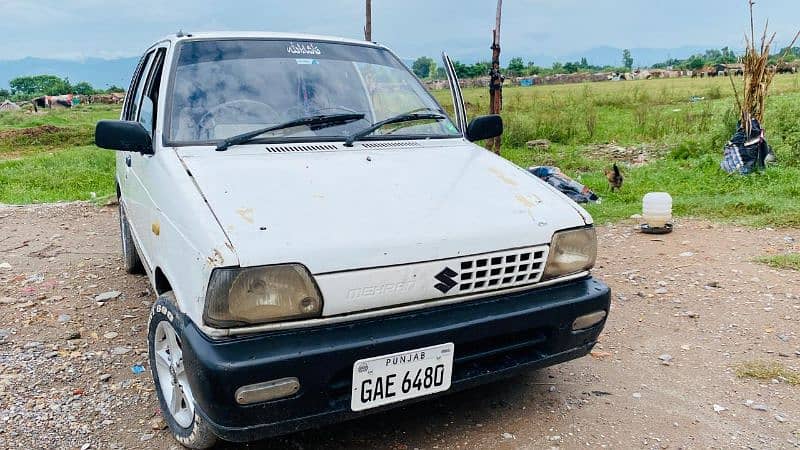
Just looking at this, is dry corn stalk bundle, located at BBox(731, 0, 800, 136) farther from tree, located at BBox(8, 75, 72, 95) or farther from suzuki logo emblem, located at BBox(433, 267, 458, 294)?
tree, located at BBox(8, 75, 72, 95)

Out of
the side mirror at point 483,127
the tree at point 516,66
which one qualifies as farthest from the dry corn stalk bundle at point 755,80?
the tree at point 516,66

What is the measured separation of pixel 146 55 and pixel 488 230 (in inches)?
115

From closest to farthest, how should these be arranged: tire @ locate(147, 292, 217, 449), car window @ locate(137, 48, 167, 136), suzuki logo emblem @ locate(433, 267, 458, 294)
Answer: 1. suzuki logo emblem @ locate(433, 267, 458, 294)
2. tire @ locate(147, 292, 217, 449)
3. car window @ locate(137, 48, 167, 136)

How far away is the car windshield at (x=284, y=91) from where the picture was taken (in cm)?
303

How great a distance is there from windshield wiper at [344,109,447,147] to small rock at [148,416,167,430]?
1.51 meters

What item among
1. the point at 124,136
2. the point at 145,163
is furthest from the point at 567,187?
the point at 124,136

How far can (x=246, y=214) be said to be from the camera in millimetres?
2285

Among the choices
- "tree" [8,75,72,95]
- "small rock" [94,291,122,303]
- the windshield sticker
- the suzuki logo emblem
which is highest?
"tree" [8,75,72,95]

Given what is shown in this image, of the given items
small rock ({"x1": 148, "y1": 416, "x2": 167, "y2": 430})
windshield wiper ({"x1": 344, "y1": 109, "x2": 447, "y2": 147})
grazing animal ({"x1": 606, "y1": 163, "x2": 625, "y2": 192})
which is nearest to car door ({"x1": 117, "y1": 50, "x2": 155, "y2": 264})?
small rock ({"x1": 148, "y1": 416, "x2": 167, "y2": 430})

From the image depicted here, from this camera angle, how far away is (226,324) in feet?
6.89

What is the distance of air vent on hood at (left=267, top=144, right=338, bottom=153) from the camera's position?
290 centimetres

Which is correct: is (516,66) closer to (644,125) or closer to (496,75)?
(644,125)

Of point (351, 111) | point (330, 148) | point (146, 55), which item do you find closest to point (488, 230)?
point (330, 148)

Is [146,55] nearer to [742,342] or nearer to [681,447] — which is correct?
[681,447]
